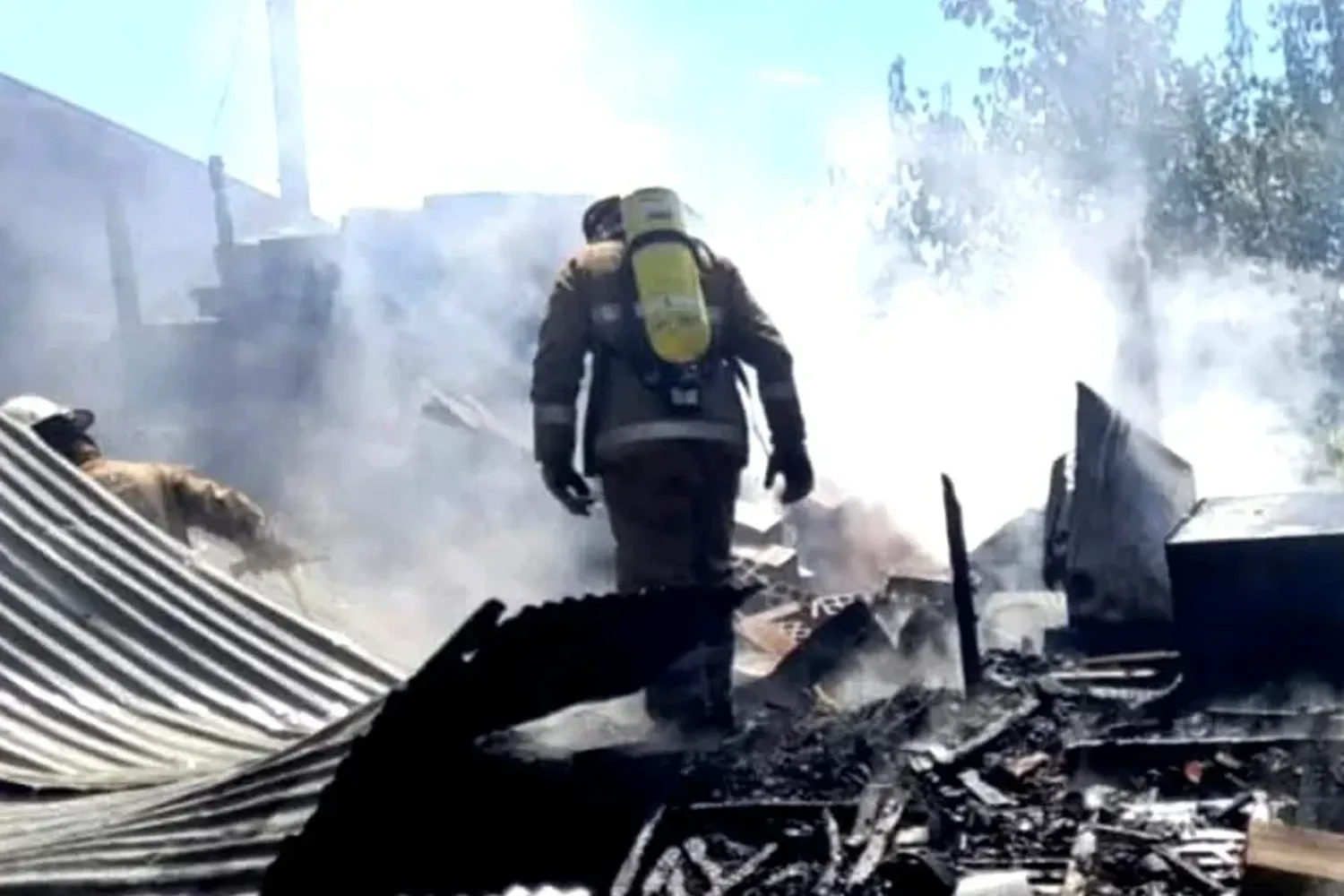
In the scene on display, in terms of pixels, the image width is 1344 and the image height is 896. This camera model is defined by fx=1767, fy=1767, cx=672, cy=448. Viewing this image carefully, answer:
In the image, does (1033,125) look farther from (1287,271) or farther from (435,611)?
(435,611)

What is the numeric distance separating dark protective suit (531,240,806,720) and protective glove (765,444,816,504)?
0.25 m

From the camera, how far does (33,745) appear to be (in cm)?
498

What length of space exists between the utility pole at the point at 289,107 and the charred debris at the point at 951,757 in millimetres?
17352

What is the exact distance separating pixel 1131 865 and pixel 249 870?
2.07 metres

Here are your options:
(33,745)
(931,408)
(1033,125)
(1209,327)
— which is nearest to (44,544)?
(33,745)

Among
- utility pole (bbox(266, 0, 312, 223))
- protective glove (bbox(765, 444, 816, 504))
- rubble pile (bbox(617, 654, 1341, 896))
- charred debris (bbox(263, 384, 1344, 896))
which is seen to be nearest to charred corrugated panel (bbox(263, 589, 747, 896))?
charred debris (bbox(263, 384, 1344, 896))

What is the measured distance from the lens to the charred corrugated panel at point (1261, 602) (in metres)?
5.49

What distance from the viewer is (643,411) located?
6293 mm

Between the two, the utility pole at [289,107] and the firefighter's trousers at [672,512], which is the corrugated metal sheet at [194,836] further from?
the utility pole at [289,107]

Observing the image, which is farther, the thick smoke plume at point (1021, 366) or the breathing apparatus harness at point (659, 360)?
the thick smoke plume at point (1021, 366)

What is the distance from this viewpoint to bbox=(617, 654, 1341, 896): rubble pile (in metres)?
4.23

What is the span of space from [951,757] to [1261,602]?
1.21 meters

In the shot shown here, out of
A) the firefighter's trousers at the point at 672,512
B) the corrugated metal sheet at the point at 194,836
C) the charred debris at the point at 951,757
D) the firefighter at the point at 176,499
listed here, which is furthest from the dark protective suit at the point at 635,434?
the corrugated metal sheet at the point at 194,836

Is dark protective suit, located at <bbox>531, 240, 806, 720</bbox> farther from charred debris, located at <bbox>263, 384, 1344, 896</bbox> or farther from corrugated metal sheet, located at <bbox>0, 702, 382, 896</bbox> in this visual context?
corrugated metal sheet, located at <bbox>0, 702, 382, 896</bbox>
